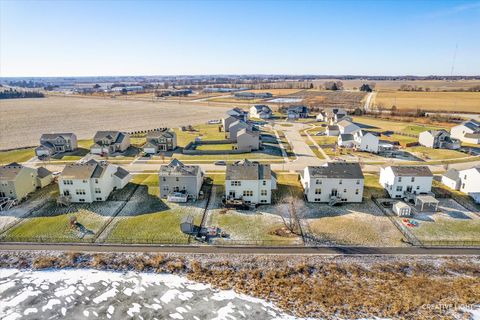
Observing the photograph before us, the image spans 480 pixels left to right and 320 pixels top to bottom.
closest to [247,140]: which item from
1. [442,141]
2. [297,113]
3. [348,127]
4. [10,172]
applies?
[348,127]

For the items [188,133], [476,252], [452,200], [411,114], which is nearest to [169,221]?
[476,252]

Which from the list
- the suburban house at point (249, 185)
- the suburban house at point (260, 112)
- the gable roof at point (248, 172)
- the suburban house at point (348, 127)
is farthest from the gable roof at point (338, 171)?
the suburban house at point (260, 112)

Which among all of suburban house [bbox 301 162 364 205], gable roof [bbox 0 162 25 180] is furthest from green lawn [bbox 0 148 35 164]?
suburban house [bbox 301 162 364 205]

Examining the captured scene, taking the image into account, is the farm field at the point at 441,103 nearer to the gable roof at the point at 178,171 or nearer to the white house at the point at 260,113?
the white house at the point at 260,113

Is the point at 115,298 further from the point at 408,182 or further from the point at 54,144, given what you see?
the point at 54,144

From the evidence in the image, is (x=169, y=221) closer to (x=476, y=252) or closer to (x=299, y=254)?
(x=299, y=254)
